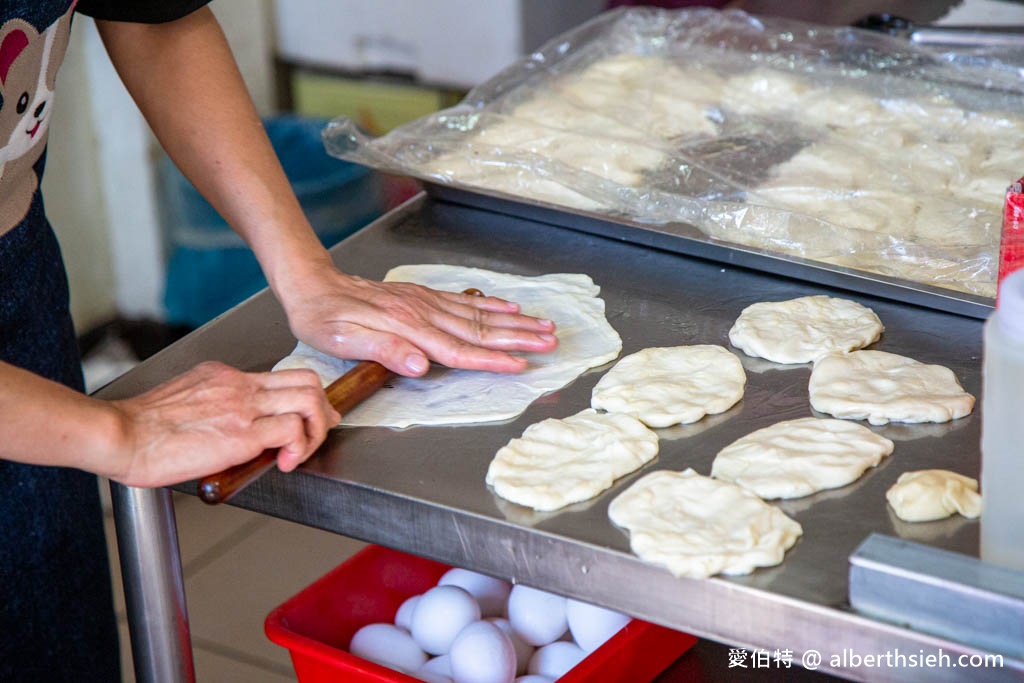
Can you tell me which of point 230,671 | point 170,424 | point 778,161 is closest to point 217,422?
point 170,424

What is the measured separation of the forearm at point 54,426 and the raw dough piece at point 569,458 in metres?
0.34

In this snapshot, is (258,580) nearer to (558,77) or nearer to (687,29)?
(558,77)

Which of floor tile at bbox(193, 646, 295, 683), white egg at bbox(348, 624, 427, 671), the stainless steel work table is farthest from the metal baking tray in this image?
floor tile at bbox(193, 646, 295, 683)

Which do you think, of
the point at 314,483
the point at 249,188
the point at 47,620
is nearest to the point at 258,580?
the point at 47,620

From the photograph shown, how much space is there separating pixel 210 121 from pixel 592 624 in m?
0.75

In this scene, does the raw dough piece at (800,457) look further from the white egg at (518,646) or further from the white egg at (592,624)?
the white egg at (518,646)

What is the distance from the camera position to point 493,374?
1.27 metres

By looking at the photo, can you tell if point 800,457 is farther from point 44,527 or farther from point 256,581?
point 256,581

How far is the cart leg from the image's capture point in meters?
1.15

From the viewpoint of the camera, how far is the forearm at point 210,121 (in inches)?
53.9

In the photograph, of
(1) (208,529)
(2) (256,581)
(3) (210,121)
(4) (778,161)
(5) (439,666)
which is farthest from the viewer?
(1) (208,529)

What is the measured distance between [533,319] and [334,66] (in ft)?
7.98

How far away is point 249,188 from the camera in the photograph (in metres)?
1.37

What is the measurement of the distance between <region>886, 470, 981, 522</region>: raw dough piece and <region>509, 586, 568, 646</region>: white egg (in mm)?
474
